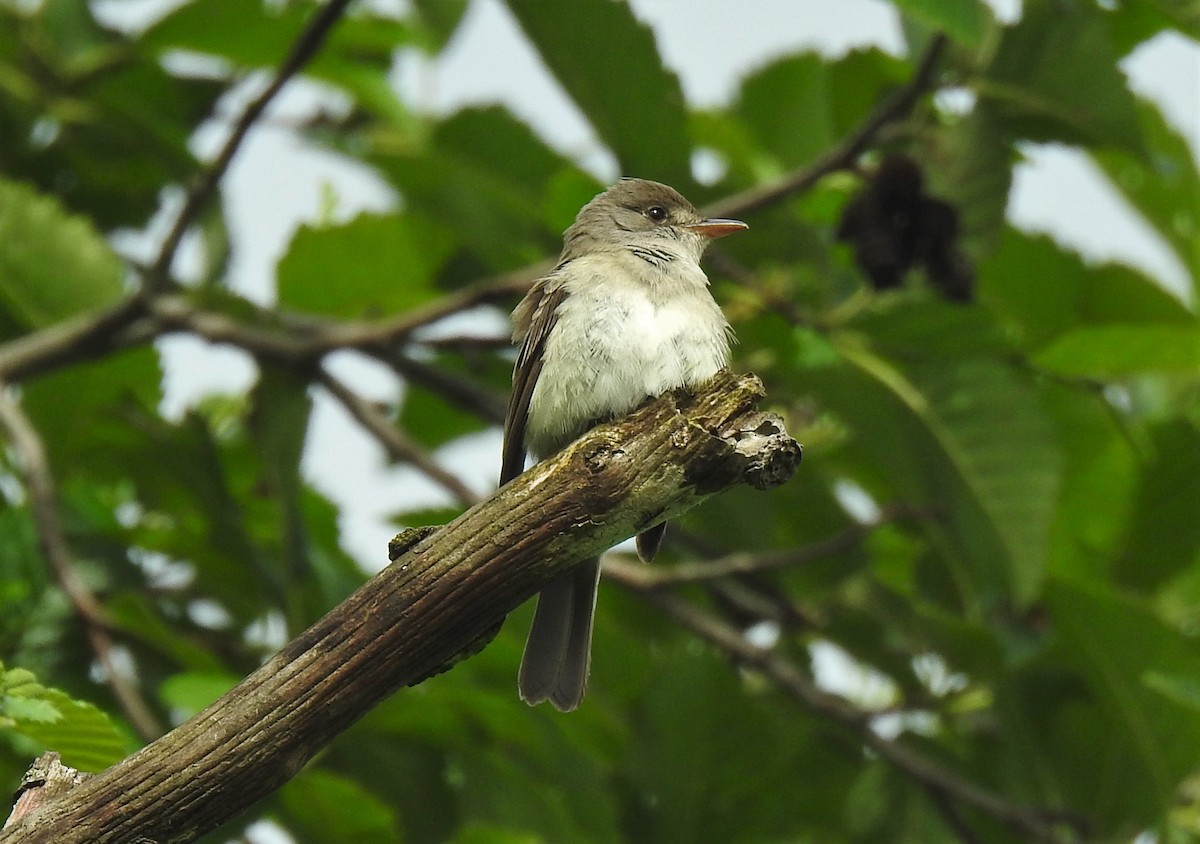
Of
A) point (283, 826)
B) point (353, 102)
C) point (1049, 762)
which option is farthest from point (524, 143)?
point (1049, 762)

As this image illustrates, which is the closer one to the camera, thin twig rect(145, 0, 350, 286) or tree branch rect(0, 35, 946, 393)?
thin twig rect(145, 0, 350, 286)

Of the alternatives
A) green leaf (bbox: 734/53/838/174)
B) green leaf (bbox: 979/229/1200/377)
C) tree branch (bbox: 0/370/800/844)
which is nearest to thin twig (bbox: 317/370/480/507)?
green leaf (bbox: 734/53/838/174)

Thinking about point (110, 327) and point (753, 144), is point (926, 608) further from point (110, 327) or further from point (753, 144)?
point (110, 327)

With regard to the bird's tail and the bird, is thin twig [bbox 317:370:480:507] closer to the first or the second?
the bird

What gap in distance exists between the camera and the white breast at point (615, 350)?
407 centimetres

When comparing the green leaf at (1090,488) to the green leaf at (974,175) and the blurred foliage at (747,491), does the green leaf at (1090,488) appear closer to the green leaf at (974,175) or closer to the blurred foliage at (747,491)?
the blurred foliage at (747,491)

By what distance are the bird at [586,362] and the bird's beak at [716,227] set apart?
0.64 feet

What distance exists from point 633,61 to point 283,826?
2.64 metres

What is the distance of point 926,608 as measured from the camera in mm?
5215

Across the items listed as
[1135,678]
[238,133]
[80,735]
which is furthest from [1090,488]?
[80,735]

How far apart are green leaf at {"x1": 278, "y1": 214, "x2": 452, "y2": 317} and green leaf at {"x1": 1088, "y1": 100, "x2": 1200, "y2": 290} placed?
2654 millimetres

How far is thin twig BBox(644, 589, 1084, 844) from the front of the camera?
4.83 metres

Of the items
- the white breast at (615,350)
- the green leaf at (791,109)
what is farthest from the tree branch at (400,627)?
the green leaf at (791,109)

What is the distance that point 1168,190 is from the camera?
5.94 meters
